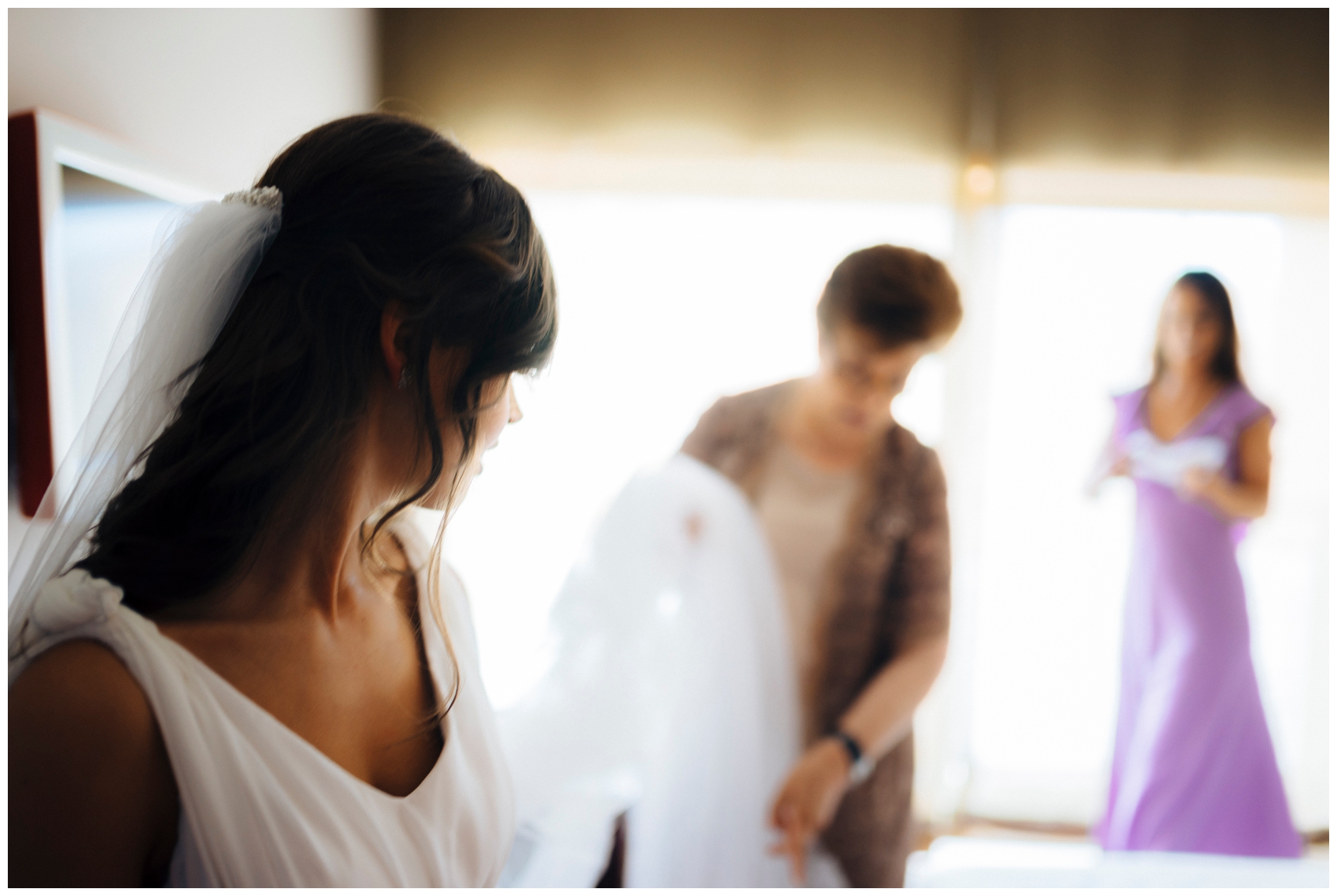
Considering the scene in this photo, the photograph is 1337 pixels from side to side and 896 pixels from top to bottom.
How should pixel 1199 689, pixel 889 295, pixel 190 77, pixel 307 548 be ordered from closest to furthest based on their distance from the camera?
pixel 307 548
pixel 190 77
pixel 889 295
pixel 1199 689

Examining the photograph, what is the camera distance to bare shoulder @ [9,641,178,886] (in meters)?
0.38

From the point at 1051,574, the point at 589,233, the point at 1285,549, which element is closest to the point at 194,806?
the point at 589,233

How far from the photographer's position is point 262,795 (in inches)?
17.2

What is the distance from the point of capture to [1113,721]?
4.76ft

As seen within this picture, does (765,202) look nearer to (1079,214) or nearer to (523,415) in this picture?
(1079,214)

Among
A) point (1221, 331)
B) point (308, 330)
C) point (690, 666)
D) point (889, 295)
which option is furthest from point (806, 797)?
point (1221, 331)

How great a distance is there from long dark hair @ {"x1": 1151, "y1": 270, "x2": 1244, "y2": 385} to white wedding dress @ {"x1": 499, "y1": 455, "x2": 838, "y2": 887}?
917 mm

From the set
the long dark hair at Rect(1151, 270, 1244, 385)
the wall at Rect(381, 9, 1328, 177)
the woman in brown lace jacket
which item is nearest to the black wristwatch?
the woman in brown lace jacket

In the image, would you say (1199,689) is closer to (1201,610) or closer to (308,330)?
(1201,610)

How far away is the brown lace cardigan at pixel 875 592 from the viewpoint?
1.07 meters

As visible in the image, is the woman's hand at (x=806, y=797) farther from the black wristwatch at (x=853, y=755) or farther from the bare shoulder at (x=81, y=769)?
the bare shoulder at (x=81, y=769)

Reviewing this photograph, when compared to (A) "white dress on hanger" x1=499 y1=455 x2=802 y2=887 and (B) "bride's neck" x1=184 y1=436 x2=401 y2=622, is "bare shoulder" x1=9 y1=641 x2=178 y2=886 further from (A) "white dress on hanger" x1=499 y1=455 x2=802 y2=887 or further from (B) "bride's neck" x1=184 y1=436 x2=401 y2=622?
(A) "white dress on hanger" x1=499 y1=455 x2=802 y2=887

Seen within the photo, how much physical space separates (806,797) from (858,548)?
377mm

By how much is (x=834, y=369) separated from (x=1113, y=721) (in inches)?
38.9
